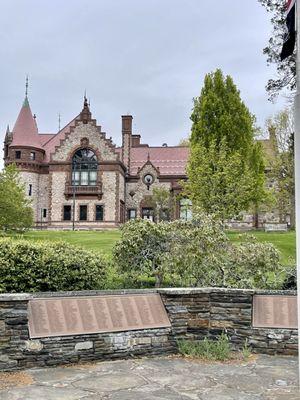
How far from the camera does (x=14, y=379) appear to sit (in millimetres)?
6969

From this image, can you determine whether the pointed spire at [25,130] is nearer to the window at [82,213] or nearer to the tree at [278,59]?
the window at [82,213]

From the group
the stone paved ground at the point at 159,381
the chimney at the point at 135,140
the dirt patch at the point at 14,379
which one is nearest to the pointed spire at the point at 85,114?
the chimney at the point at 135,140

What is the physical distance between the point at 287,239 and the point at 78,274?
22.6 m

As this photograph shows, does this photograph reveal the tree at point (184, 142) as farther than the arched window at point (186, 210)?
Yes

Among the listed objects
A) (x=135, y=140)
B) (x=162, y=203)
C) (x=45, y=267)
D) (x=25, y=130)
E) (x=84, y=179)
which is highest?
(x=25, y=130)

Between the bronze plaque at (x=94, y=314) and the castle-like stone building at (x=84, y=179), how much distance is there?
40733 millimetres

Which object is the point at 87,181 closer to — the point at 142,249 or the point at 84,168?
the point at 84,168

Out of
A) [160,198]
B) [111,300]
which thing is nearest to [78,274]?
[111,300]

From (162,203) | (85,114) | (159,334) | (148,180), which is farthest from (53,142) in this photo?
(159,334)

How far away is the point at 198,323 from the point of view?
9008mm

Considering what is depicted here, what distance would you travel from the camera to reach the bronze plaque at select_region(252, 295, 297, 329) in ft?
28.5

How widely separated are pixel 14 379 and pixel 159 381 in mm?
2064

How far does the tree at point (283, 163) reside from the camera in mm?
39188

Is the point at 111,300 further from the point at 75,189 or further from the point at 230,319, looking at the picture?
the point at 75,189
